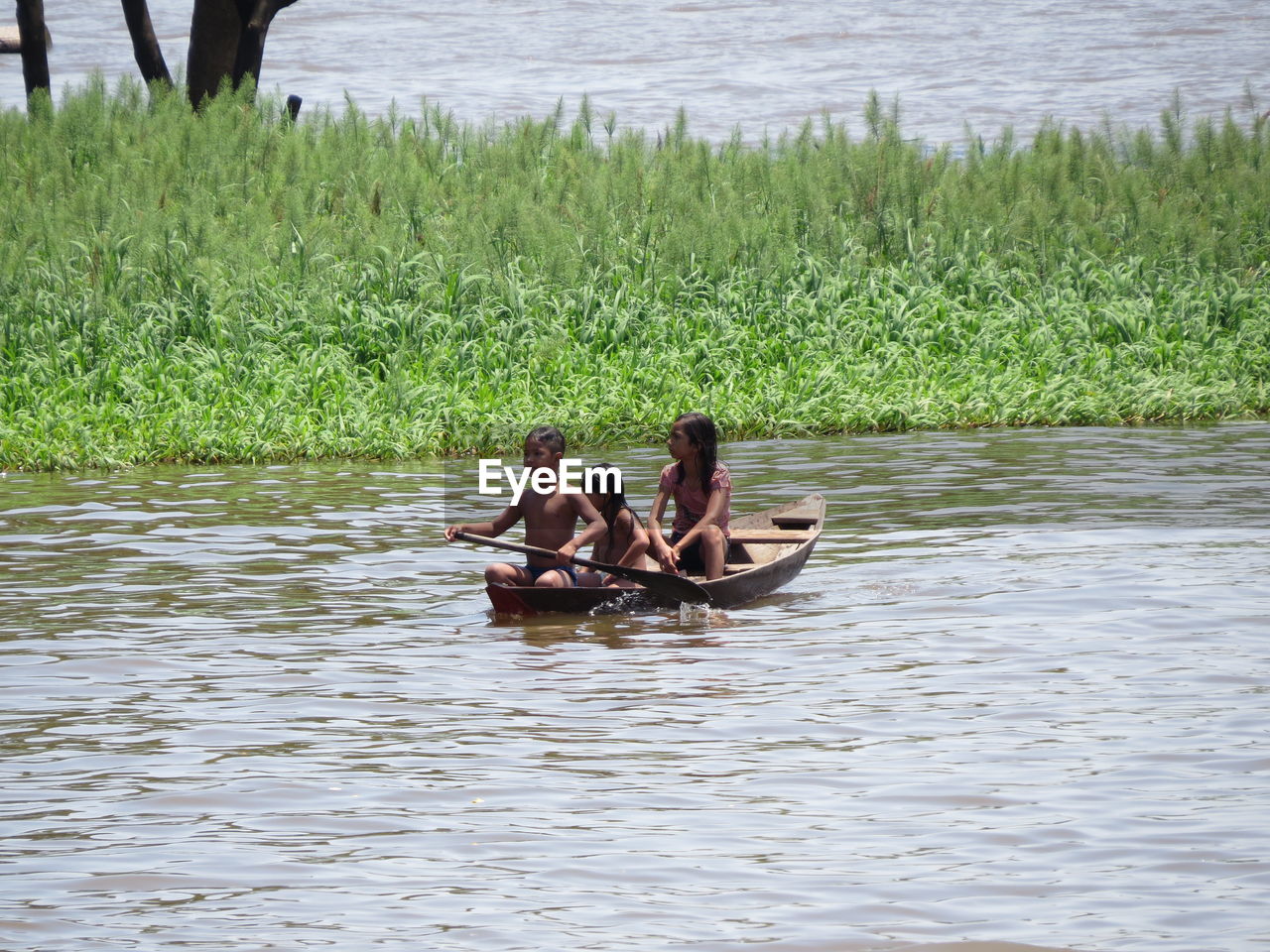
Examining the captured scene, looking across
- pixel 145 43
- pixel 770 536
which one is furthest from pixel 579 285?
pixel 145 43

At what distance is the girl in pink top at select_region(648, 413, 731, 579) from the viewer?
950cm

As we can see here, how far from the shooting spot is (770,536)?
10.2m

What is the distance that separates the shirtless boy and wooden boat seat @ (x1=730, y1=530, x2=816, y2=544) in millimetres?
1152

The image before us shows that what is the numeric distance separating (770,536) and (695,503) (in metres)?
0.62

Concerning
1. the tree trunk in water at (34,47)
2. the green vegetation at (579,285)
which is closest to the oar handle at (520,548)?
the green vegetation at (579,285)

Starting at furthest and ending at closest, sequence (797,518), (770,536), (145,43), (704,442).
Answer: (145,43) → (797,518) → (770,536) → (704,442)

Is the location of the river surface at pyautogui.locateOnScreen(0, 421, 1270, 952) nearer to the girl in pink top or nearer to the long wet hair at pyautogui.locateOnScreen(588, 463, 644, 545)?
the girl in pink top

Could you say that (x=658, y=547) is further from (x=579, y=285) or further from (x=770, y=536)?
(x=579, y=285)

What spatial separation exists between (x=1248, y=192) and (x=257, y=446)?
12.6 m

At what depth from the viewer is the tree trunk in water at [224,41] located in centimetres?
2222

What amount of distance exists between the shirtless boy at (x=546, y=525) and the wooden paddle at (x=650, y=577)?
0.10 m

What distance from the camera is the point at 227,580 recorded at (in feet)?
31.8

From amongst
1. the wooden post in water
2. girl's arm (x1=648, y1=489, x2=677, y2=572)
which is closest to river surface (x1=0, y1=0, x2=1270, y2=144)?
the wooden post in water

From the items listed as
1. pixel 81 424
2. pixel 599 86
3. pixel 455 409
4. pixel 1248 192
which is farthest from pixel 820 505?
pixel 599 86
